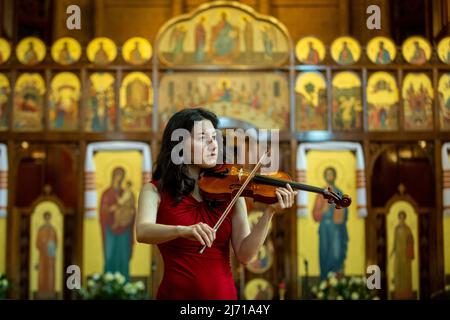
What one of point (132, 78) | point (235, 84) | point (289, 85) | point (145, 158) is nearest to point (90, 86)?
point (132, 78)

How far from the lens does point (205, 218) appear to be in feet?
10.6

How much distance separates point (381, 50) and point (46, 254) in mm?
5534

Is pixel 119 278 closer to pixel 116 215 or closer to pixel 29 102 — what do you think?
pixel 116 215

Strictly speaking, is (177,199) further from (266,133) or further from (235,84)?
(235,84)

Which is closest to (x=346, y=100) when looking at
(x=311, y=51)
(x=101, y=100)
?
(x=311, y=51)

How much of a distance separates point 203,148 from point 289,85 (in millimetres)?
7015

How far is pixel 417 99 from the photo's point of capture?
33.1ft

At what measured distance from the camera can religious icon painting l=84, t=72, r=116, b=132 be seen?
33.1 ft

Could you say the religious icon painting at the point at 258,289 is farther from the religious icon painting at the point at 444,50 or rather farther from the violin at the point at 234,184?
the violin at the point at 234,184

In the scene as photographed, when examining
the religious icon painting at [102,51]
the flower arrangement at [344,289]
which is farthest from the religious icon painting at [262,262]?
the religious icon painting at [102,51]

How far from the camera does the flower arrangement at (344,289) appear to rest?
30.9 feet

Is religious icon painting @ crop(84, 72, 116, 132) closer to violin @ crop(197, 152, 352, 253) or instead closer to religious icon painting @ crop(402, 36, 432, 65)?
religious icon painting @ crop(402, 36, 432, 65)

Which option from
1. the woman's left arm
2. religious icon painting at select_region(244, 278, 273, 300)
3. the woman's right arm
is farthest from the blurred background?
the woman's right arm

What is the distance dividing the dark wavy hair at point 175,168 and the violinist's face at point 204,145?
41 mm
